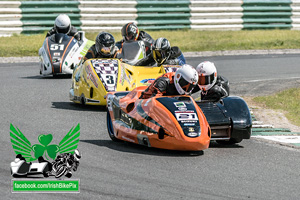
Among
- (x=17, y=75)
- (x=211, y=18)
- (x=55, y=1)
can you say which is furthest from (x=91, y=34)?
(x=17, y=75)

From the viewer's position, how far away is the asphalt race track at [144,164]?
6.79 metres

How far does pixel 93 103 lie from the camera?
1158 centimetres

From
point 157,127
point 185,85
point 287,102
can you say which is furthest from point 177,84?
point 287,102

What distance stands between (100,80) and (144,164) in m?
3.80

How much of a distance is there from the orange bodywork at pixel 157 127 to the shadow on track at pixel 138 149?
98 mm

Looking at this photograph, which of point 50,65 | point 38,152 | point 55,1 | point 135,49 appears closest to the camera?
point 38,152

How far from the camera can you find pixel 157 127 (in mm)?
8320

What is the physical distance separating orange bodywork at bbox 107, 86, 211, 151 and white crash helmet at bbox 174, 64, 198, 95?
262 mm

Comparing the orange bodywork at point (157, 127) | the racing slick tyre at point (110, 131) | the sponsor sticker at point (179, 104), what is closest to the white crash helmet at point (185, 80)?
the orange bodywork at point (157, 127)

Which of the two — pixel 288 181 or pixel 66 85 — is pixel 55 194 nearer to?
pixel 288 181

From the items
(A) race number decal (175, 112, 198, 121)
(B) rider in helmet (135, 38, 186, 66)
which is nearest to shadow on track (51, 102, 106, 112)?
(B) rider in helmet (135, 38, 186, 66)

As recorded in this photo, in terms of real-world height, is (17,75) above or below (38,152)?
below

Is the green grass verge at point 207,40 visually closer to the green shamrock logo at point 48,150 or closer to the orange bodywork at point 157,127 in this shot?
the orange bodywork at point 157,127

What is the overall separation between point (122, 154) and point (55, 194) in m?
1.89
